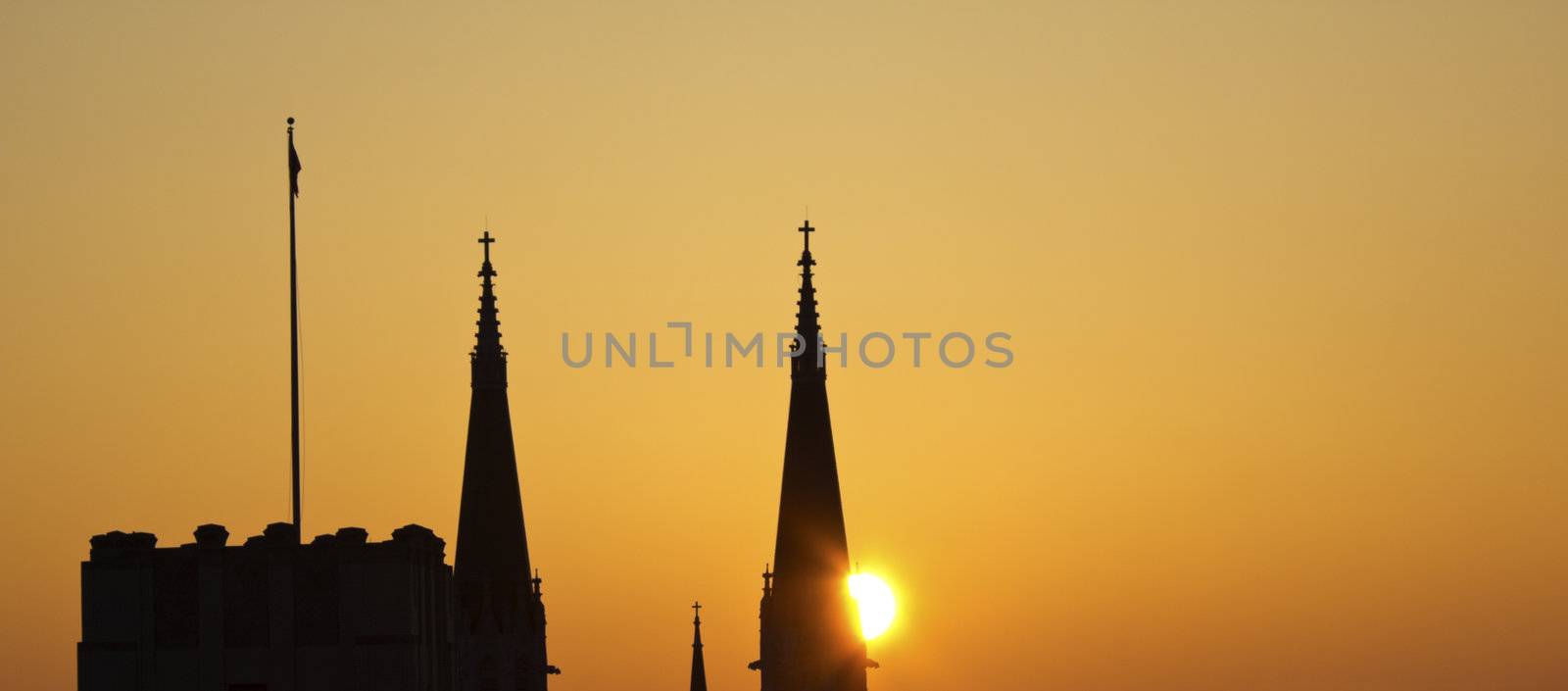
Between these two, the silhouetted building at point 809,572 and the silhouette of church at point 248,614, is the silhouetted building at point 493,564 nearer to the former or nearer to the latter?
the silhouetted building at point 809,572

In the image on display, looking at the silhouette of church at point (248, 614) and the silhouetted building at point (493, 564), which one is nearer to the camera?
the silhouette of church at point (248, 614)

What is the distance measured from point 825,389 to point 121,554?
39830 millimetres

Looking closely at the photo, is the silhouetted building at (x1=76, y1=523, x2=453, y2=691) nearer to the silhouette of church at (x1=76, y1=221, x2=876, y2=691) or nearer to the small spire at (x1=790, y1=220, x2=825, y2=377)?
the silhouette of church at (x1=76, y1=221, x2=876, y2=691)

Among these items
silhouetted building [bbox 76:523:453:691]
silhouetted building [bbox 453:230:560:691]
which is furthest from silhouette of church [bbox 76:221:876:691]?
silhouetted building [bbox 453:230:560:691]

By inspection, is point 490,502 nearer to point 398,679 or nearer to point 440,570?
point 440,570

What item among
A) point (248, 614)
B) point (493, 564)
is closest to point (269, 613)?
point (248, 614)

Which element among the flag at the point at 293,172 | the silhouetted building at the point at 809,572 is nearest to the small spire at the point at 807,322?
the silhouetted building at the point at 809,572

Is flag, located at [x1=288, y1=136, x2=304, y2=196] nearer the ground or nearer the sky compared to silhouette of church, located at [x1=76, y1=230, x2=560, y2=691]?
nearer the sky

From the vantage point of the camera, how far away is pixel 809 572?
127188mm

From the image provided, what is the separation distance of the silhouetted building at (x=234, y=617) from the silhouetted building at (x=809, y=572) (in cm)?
3483

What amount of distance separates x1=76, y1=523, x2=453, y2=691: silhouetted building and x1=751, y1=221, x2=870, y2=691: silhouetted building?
34.8 m

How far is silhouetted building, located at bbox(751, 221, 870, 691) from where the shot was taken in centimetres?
12700

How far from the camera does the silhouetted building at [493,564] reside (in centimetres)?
12550

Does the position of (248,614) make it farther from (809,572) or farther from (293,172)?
(809,572)
